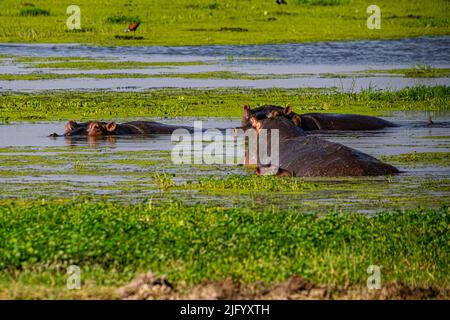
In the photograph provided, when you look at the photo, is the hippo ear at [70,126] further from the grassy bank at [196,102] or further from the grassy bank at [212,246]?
the grassy bank at [212,246]

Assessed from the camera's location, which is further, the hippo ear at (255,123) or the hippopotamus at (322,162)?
the hippo ear at (255,123)

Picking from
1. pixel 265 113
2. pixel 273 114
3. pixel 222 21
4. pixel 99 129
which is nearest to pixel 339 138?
pixel 265 113

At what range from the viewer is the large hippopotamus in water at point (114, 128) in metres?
17.8

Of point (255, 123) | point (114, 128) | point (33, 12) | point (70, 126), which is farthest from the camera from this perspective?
point (33, 12)

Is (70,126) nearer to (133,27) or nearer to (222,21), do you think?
(133,27)

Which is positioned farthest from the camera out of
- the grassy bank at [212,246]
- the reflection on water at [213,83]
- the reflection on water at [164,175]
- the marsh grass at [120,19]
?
the marsh grass at [120,19]

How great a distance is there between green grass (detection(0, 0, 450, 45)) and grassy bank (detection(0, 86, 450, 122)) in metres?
12.7

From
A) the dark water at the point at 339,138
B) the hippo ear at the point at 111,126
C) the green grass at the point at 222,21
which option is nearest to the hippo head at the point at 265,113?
the dark water at the point at 339,138

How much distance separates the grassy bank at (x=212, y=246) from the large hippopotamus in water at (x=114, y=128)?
685cm

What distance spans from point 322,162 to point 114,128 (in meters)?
Result: 5.06

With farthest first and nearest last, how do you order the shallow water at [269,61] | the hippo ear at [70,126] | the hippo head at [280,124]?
the shallow water at [269,61]
the hippo ear at [70,126]
the hippo head at [280,124]

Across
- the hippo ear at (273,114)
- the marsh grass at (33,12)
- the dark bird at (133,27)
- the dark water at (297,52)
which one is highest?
the marsh grass at (33,12)

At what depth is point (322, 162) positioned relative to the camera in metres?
13.9

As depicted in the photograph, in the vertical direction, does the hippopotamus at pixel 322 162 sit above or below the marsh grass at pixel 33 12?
below
